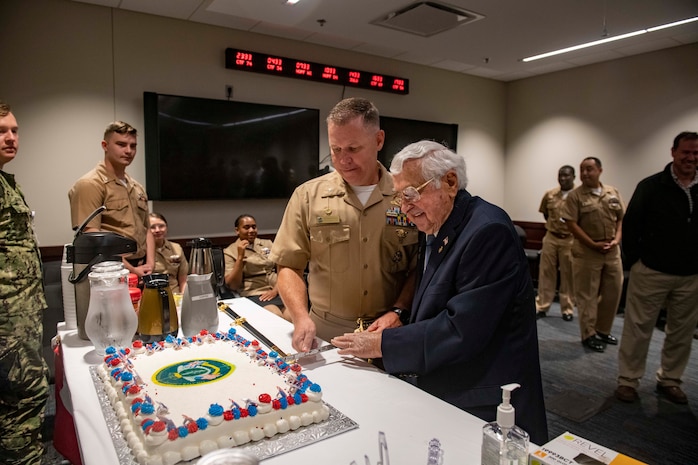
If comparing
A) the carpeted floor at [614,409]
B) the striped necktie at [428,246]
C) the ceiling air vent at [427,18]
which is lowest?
the carpeted floor at [614,409]

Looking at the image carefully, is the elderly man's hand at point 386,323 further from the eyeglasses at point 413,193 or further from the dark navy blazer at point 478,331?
the eyeglasses at point 413,193

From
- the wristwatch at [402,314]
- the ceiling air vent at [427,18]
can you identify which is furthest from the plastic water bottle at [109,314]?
Result: the ceiling air vent at [427,18]

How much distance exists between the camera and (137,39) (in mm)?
4332

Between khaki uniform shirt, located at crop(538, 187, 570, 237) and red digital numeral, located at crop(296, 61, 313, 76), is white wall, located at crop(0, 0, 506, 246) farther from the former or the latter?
khaki uniform shirt, located at crop(538, 187, 570, 237)

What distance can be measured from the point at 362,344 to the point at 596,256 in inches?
150

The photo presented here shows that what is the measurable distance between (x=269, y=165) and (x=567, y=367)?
347cm

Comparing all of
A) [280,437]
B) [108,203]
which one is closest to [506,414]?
[280,437]

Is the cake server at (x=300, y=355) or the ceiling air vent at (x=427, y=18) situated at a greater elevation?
the ceiling air vent at (x=427, y=18)

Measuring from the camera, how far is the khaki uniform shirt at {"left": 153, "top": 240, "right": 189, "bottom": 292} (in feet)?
12.4

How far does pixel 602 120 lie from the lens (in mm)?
6184

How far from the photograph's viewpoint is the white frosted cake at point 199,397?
0.98 meters

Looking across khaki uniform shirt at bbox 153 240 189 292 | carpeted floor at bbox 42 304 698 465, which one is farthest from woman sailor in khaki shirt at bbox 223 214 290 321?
carpeted floor at bbox 42 304 698 465

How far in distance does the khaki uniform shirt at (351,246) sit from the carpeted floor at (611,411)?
1625 millimetres

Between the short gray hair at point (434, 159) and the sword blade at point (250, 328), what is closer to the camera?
the short gray hair at point (434, 159)
